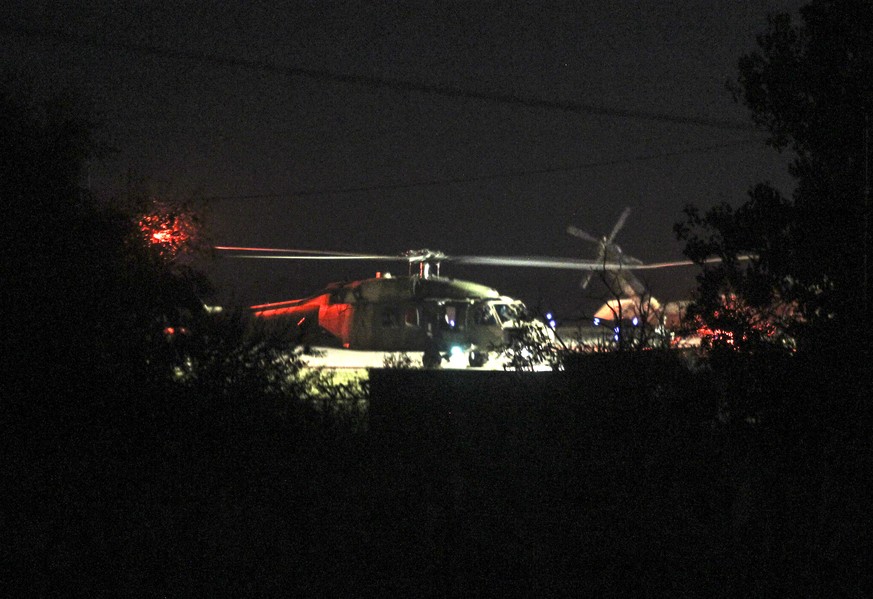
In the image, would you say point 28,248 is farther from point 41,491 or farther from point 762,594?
point 762,594

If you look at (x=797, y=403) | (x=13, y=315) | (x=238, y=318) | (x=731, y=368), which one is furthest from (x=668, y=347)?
(x=13, y=315)

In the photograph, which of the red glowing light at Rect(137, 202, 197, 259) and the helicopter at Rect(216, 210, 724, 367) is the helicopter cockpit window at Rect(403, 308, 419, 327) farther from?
the red glowing light at Rect(137, 202, 197, 259)

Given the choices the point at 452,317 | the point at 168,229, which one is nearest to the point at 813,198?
the point at 168,229

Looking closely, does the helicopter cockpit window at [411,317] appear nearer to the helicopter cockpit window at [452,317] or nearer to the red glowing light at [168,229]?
the helicopter cockpit window at [452,317]

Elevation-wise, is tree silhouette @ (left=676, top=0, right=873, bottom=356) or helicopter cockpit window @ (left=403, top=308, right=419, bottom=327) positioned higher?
helicopter cockpit window @ (left=403, top=308, right=419, bottom=327)

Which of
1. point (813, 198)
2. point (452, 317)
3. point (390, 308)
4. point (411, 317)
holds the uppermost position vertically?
point (390, 308)

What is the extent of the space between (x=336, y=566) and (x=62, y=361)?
16.8 feet

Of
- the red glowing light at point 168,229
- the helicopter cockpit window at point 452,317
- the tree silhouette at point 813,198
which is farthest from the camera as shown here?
the helicopter cockpit window at point 452,317

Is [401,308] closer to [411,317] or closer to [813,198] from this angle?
[411,317]

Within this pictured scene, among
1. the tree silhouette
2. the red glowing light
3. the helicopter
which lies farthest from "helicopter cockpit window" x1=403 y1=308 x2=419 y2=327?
the tree silhouette

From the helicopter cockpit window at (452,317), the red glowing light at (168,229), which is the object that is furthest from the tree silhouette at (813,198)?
the helicopter cockpit window at (452,317)

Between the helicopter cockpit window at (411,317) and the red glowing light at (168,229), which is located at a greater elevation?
the helicopter cockpit window at (411,317)

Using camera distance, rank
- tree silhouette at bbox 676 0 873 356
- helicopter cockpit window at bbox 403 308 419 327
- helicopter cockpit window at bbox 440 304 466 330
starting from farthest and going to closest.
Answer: helicopter cockpit window at bbox 403 308 419 327 → helicopter cockpit window at bbox 440 304 466 330 → tree silhouette at bbox 676 0 873 356

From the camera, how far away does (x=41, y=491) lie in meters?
8.26
